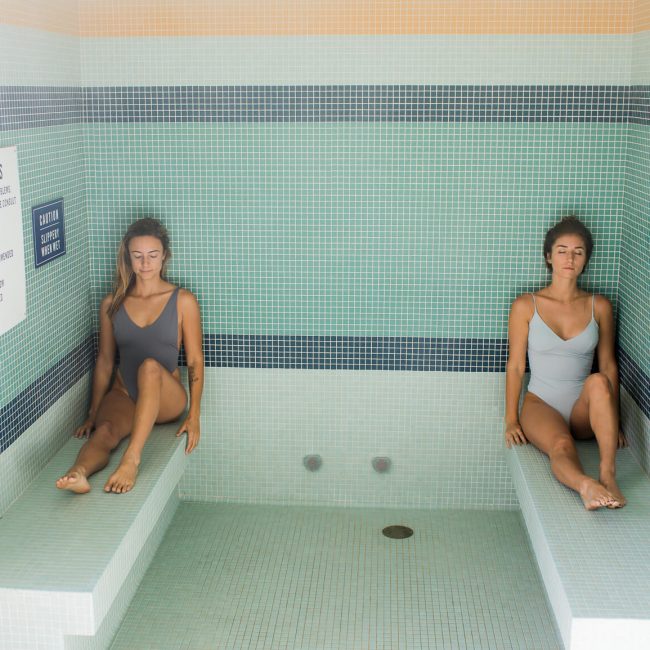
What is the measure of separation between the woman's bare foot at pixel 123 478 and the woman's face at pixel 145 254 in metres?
1.08

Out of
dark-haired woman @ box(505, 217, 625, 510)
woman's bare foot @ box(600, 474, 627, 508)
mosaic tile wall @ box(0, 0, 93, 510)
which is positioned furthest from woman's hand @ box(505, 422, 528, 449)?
mosaic tile wall @ box(0, 0, 93, 510)

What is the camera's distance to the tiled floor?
13.2 feet

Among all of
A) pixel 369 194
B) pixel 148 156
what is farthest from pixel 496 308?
pixel 148 156

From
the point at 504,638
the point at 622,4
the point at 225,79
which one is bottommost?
the point at 504,638

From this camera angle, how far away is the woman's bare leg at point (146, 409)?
410 cm

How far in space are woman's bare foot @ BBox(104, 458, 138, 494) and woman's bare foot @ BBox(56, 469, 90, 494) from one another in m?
0.10

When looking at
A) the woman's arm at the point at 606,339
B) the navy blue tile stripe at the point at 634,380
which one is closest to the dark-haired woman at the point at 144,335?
the woman's arm at the point at 606,339

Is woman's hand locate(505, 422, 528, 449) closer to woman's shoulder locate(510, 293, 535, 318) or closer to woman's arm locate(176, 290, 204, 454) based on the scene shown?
woman's shoulder locate(510, 293, 535, 318)

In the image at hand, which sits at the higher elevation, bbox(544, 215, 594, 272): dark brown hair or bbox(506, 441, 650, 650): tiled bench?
bbox(544, 215, 594, 272): dark brown hair

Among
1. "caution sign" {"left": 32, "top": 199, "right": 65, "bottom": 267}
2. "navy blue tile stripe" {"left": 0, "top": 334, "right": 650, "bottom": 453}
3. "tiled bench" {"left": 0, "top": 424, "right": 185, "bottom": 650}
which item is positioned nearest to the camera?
"tiled bench" {"left": 0, "top": 424, "right": 185, "bottom": 650}

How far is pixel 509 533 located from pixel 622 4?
2.81 metres

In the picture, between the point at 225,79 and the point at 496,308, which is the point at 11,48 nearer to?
the point at 225,79

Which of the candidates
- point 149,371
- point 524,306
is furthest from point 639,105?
point 149,371

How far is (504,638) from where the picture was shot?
400 cm
